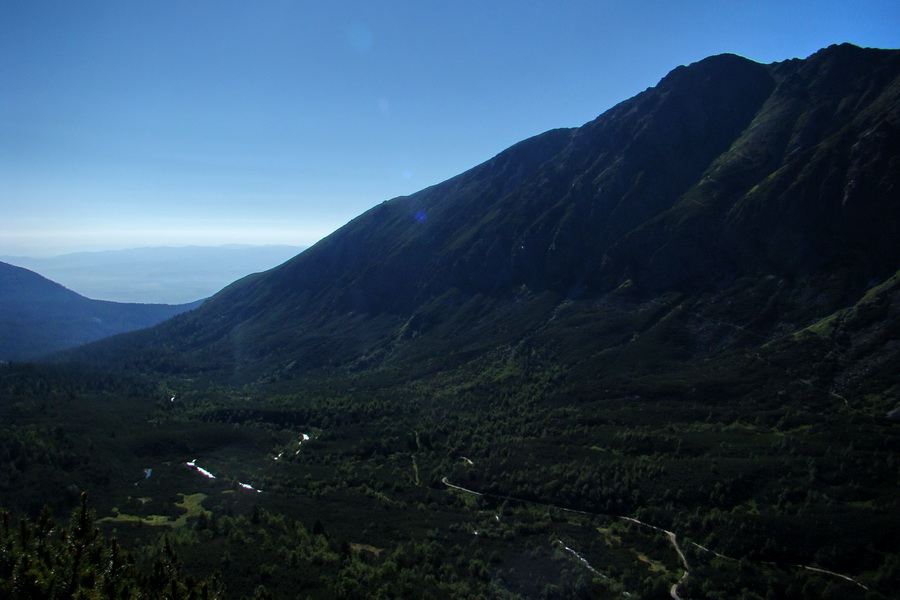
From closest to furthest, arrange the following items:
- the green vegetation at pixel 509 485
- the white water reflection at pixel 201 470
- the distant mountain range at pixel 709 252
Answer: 1. the green vegetation at pixel 509 485
2. the white water reflection at pixel 201 470
3. the distant mountain range at pixel 709 252

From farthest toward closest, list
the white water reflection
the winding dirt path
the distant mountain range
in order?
the distant mountain range, the white water reflection, the winding dirt path

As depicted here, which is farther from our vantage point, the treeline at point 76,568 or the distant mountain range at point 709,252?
the distant mountain range at point 709,252

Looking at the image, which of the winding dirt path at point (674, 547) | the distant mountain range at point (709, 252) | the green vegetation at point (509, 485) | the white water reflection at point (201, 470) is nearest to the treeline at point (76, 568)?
the green vegetation at point (509, 485)

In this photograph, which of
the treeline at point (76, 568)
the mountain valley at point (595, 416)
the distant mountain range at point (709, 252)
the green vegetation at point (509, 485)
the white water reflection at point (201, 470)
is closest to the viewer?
the treeline at point (76, 568)

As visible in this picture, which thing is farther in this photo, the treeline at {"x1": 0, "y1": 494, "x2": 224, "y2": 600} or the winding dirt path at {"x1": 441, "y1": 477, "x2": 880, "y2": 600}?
the winding dirt path at {"x1": 441, "y1": 477, "x2": 880, "y2": 600}

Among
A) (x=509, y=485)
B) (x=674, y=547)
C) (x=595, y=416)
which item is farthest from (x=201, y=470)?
(x=674, y=547)

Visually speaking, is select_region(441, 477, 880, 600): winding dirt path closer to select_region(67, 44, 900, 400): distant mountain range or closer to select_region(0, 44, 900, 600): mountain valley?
select_region(0, 44, 900, 600): mountain valley

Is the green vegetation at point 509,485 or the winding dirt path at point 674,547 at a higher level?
the green vegetation at point 509,485

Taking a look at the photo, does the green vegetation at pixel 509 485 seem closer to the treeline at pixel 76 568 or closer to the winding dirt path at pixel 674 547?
the winding dirt path at pixel 674 547

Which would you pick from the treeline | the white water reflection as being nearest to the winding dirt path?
the treeline

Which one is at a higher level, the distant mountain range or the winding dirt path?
the distant mountain range

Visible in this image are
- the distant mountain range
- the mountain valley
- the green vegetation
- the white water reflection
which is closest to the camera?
the green vegetation
